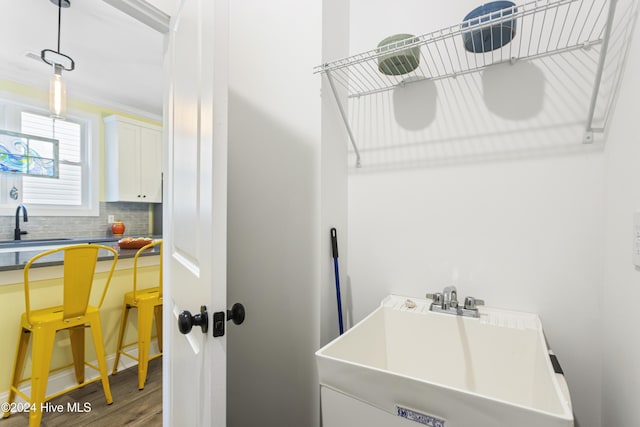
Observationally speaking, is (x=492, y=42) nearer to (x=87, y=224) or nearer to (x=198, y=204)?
(x=198, y=204)

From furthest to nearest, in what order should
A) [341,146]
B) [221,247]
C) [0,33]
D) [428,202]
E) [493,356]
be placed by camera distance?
[0,33] < [341,146] < [428,202] < [493,356] < [221,247]

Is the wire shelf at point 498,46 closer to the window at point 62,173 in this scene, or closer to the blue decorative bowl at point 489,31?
the blue decorative bowl at point 489,31

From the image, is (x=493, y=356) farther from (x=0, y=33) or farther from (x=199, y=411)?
(x=0, y=33)

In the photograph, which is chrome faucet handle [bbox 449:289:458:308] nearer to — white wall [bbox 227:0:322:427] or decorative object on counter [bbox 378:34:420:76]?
white wall [bbox 227:0:322:427]

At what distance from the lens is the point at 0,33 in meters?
2.34

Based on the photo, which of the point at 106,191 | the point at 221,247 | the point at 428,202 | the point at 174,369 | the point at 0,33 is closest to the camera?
the point at 221,247

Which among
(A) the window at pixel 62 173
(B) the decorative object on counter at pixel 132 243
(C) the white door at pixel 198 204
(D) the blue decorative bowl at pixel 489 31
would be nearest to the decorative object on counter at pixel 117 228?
(A) the window at pixel 62 173

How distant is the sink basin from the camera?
61 centimetres

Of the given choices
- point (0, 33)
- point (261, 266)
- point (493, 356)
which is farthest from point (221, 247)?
point (0, 33)

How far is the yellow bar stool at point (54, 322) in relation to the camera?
1677mm

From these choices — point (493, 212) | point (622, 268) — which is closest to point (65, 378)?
point (493, 212)

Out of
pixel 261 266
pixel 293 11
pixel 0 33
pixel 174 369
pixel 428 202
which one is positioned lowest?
pixel 174 369

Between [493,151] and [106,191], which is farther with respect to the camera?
[106,191]

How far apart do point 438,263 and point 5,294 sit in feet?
7.86
